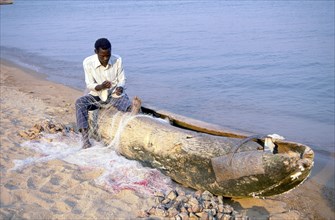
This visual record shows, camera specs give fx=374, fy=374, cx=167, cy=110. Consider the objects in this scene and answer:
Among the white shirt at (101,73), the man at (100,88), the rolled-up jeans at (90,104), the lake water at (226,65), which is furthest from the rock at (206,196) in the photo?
the lake water at (226,65)

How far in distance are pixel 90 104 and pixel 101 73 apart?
452 mm

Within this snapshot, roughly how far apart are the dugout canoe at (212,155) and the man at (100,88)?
0.36m

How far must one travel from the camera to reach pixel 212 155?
148 inches

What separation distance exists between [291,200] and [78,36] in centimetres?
1595

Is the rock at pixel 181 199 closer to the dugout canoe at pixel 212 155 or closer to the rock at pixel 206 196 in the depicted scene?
the rock at pixel 206 196

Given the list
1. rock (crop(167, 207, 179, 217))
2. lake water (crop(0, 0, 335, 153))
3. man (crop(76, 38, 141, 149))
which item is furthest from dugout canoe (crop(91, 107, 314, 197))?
lake water (crop(0, 0, 335, 153))

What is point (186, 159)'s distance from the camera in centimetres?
399

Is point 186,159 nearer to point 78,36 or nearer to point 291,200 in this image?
point 291,200

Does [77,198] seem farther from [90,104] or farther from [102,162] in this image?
[90,104]

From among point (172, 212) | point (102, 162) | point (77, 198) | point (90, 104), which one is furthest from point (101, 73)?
point (172, 212)

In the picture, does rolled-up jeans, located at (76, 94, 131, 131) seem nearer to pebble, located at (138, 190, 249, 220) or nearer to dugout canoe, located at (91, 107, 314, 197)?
dugout canoe, located at (91, 107, 314, 197)

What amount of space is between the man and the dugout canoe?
1.17ft

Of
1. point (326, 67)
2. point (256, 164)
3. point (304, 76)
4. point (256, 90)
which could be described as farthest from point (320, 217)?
point (326, 67)

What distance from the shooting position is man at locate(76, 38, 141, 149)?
5.01 m
